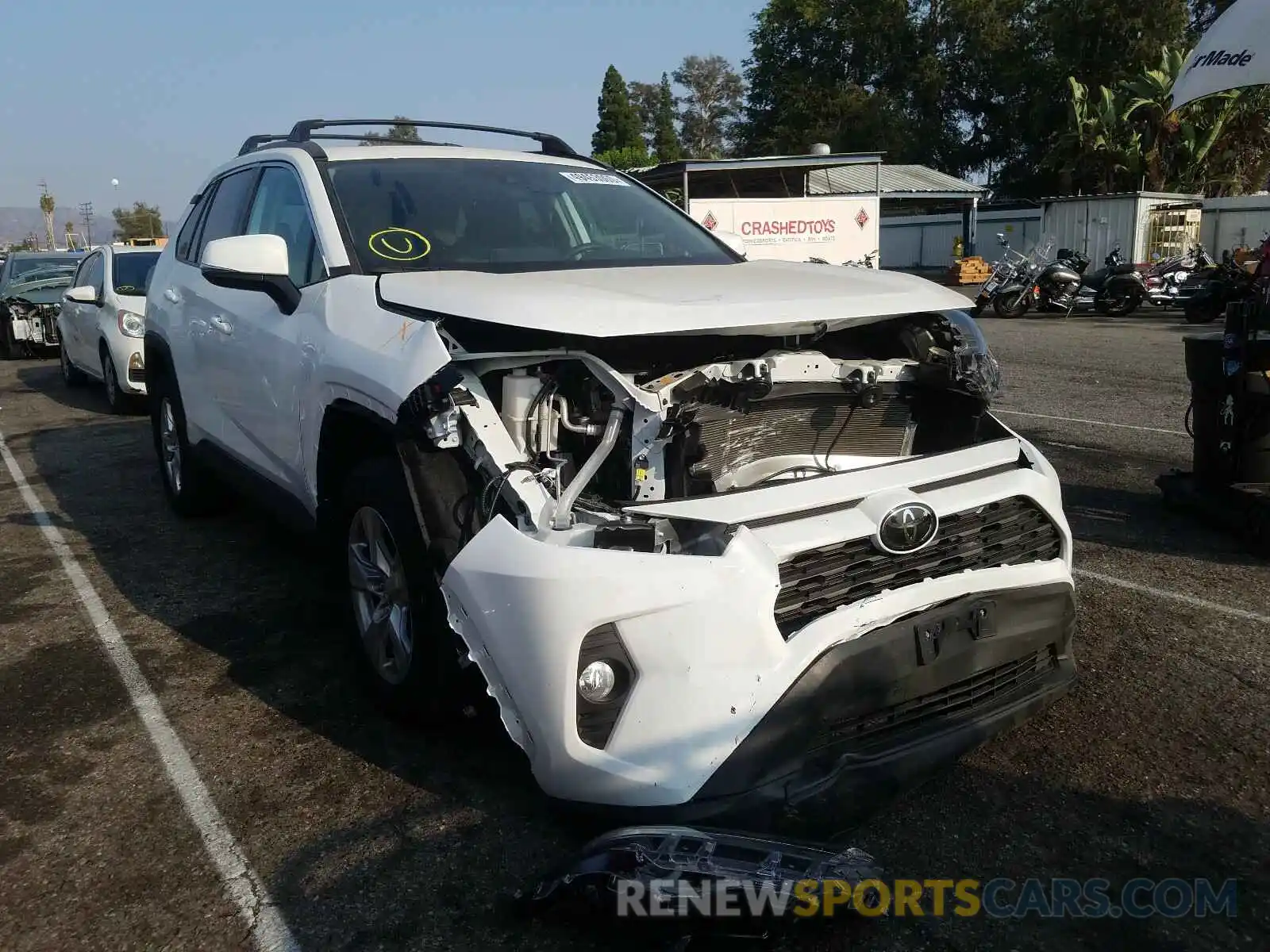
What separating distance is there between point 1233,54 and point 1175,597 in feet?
10.5

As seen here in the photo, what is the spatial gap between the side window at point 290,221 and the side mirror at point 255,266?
8cm

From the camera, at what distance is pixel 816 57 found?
47.2 meters

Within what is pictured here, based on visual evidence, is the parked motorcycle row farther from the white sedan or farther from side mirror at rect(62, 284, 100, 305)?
side mirror at rect(62, 284, 100, 305)

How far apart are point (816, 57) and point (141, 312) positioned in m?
42.9

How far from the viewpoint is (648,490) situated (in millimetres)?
2887

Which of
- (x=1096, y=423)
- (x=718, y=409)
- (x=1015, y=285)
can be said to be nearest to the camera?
(x=718, y=409)

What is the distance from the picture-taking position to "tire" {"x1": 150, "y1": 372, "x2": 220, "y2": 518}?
18.2 feet

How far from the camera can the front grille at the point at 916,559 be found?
2.58m

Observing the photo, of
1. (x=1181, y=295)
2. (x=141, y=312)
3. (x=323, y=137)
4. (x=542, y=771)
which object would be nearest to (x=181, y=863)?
(x=542, y=771)

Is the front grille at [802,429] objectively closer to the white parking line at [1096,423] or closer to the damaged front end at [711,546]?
the damaged front end at [711,546]

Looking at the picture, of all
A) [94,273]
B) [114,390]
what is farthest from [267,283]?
[94,273]

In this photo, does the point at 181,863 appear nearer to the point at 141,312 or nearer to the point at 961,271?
the point at 141,312

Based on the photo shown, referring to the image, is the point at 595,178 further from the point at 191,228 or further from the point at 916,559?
the point at 916,559

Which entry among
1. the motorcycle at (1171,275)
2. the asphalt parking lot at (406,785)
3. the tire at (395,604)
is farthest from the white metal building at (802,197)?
the tire at (395,604)
